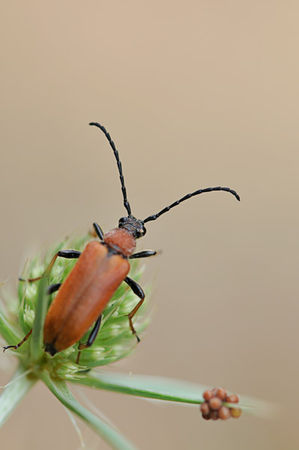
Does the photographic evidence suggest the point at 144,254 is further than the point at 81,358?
Yes

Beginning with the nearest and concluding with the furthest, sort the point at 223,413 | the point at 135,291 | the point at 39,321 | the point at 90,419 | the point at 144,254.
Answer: the point at 39,321 → the point at 223,413 → the point at 90,419 → the point at 135,291 → the point at 144,254

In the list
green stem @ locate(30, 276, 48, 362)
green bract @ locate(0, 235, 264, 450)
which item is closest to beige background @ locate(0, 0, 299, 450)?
green bract @ locate(0, 235, 264, 450)

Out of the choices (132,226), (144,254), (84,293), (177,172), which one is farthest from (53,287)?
(177,172)

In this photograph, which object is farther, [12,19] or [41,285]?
[12,19]

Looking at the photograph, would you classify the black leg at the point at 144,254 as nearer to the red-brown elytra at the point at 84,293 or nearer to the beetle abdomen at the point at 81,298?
the red-brown elytra at the point at 84,293

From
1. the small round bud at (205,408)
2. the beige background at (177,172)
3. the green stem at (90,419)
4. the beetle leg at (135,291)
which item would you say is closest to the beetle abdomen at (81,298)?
the beetle leg at (135,291)

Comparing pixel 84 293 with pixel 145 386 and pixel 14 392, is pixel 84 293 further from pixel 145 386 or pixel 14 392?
pixel 145 386

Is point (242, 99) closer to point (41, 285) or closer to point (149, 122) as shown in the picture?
point (149, 122)

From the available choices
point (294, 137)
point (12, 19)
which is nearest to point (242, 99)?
point (294, 137)
